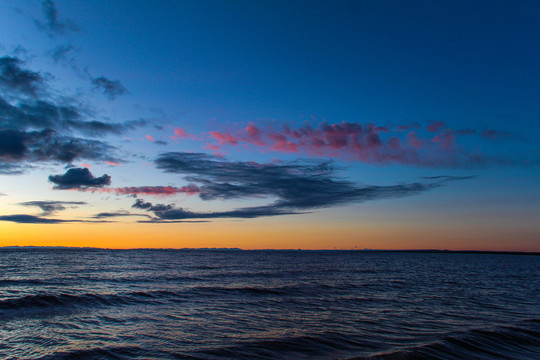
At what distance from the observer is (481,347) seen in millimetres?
14859

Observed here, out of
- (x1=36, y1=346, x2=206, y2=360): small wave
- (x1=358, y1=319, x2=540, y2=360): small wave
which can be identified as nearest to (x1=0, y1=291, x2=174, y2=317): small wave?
(x1=36, y1=346, x2=206, y2=360): small wave

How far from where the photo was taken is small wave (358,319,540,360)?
13.3 m

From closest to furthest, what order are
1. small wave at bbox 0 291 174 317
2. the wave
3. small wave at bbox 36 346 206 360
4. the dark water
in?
small wave at bbox 36 346 206 360, the dark water, small wave at bbox 0 291 174 317, the wave

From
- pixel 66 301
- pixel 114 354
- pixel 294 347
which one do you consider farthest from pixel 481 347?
pixel 66 301

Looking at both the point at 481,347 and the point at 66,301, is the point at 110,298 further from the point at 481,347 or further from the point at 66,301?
the point at 481,347

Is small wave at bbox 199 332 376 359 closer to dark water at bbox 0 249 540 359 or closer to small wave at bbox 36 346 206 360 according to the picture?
dark water at bbox 0 249 540 359

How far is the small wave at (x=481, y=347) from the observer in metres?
13.3

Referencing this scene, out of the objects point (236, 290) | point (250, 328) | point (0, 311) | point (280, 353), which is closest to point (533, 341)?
point (280, 353)

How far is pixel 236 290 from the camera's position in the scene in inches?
1326

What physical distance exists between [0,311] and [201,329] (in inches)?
623

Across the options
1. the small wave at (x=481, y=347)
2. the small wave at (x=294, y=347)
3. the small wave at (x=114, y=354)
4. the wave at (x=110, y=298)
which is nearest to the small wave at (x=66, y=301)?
the wave at (x=110, y=298)

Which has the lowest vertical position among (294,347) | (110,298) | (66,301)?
(110,298)

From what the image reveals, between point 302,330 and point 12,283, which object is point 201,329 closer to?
point 302,330

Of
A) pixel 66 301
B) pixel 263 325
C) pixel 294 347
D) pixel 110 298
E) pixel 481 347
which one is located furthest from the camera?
pixel 110 298
